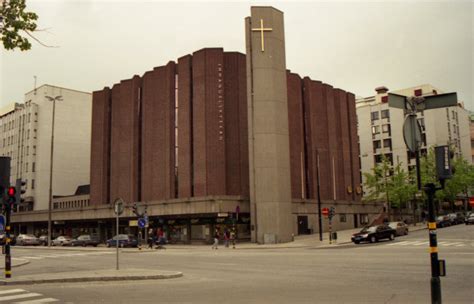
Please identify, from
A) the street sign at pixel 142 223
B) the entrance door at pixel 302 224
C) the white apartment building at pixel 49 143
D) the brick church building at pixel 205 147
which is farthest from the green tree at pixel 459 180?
the white apartment building at pixel 49 143

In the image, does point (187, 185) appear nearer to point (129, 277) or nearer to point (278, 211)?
point (278, 211)

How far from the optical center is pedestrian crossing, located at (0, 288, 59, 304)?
12227mm

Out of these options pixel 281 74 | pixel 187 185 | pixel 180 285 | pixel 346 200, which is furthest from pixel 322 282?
pixel 346 200

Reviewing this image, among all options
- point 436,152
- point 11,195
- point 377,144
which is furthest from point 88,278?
point 377,144

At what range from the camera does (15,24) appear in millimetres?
10484

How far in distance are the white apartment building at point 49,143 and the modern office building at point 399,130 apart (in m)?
57.0

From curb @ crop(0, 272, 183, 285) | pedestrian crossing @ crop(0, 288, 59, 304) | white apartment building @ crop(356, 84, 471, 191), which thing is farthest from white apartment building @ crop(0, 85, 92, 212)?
pedestrian crossing @ crop(0, 288, 59, 304)

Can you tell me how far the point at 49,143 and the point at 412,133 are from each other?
9430 cm

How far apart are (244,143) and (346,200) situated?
20.4 meters

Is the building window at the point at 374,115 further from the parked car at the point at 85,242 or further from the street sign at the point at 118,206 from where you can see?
the street sign at the point at 118,206

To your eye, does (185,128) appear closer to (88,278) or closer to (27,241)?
(27,241)

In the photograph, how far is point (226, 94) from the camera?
194 feet

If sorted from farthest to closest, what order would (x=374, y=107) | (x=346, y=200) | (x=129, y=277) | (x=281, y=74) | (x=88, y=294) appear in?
(x=374, y=107), (x=346, y=200), (x=281, y=74), (x=129, y=277), (x=88, y=294)

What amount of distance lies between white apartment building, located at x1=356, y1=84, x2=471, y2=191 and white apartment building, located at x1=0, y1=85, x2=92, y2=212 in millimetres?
57002
